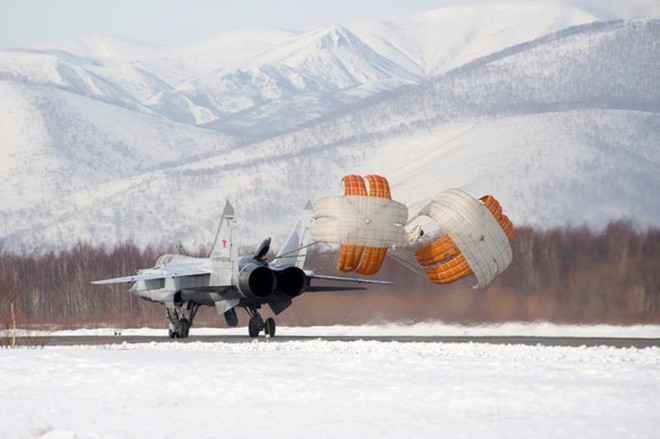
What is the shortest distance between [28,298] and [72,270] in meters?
4.71

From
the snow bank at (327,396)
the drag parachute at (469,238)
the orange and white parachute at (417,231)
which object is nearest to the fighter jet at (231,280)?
the orange and white parachute at (417,231)

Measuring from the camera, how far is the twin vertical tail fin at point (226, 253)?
1646 inches

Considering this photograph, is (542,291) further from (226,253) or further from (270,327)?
(226,253)

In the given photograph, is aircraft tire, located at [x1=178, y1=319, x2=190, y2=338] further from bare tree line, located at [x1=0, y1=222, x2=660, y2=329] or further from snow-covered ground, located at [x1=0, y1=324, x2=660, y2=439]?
snow-covered ground, located at [x1=0, y1=324, x2=660, y2=439]

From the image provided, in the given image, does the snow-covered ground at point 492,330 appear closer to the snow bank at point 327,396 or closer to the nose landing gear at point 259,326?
the nose landing gear at point 259,326

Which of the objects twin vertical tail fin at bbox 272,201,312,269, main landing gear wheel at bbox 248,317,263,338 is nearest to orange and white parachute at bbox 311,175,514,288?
twin vertical tail fin at bbox 272,201,312,269

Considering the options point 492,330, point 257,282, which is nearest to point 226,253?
point 257,282

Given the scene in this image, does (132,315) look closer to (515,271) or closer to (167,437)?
(515,271)

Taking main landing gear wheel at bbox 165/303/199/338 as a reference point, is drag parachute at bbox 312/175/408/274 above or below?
above

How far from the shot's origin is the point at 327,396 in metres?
20.4

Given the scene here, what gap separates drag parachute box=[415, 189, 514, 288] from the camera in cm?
3300

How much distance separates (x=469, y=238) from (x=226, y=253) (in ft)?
38.1

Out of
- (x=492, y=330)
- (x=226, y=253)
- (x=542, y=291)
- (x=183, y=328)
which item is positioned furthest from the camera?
(x=542, y=291)

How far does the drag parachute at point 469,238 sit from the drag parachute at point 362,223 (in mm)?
1155
